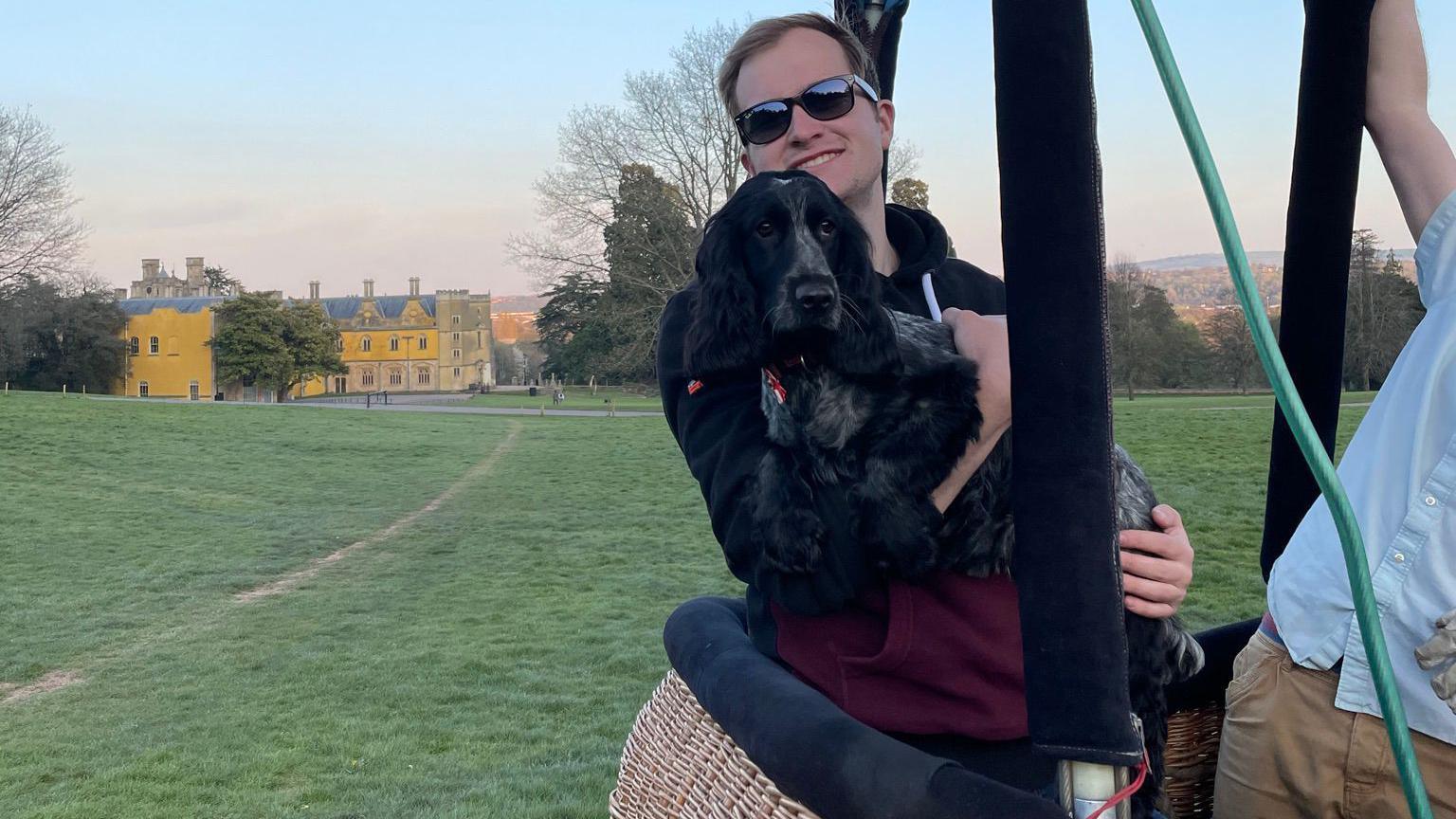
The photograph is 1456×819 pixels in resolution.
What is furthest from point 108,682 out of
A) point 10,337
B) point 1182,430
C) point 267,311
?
point 267,311

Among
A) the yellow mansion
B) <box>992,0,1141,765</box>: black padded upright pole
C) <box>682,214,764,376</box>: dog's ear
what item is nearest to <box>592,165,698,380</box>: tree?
<box>682,214,764,376</box>: dog's ear

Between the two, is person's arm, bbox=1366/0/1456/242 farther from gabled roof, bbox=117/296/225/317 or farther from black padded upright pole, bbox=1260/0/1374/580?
gabled roof, bbox=117/296/225/317

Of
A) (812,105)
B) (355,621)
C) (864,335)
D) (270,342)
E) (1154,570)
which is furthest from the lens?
(270,342)

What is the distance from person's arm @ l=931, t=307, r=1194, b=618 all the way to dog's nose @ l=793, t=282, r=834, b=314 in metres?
0.24

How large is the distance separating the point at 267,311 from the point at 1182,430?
57997 mm

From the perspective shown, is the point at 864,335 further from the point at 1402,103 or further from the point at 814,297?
the point at 1402,103

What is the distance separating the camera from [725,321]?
7.09 feet

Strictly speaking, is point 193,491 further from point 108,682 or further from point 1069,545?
point 1069,545

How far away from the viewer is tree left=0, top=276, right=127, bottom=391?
53281 mm

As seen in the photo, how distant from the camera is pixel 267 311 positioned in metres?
67.9

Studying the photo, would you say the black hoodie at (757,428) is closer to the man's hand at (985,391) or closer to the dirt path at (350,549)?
the man's hand at (985,391)

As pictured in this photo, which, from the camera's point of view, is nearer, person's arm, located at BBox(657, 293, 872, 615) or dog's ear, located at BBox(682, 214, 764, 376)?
person's arm, located at BBox(657, 293, 872, 615)

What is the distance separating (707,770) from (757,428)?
2.06 ft

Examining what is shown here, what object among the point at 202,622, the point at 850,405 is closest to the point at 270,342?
the point at 202,622
